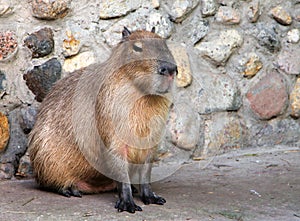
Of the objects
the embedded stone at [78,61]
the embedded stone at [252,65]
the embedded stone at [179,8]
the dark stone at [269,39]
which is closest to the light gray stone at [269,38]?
the dark stone at [269,39]

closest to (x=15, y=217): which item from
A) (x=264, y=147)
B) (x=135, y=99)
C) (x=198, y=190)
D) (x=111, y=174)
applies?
(x=111, y=174)

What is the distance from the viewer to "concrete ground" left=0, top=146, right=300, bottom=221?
2.90 meters

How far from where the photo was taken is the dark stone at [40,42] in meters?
3.86

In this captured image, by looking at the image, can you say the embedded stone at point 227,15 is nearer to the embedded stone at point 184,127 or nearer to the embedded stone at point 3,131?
the embedded stone at point 184,127

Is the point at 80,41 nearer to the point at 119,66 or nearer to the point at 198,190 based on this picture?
the point at 119,66

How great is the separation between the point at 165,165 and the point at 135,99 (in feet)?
3.88

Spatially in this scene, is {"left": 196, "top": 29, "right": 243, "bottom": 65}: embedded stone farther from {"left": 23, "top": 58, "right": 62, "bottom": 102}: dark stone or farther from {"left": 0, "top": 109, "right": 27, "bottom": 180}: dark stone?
{"left": 0, "top": 109, "right": 27, "bottom": 180}: dark stone

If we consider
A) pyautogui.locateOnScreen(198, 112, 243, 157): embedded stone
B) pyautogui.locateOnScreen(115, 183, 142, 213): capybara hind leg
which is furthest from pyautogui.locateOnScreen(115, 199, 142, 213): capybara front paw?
pyautogui.locateOnScreen(198, 112, 243, 157): embedded stone

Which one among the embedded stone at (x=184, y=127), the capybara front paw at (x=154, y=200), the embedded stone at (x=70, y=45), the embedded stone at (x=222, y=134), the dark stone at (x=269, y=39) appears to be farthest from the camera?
the dark stone at (x=269, y=39)

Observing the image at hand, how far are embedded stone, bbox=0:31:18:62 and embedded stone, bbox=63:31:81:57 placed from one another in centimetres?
33

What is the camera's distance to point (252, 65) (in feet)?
14.3

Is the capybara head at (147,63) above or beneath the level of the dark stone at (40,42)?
beneath

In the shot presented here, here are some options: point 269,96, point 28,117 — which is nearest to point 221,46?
point 269,96

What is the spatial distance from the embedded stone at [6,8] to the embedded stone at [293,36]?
6.85 ft
